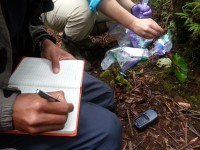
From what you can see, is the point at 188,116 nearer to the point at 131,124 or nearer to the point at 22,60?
the point at 131,124

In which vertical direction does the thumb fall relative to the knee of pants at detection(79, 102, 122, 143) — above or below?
above

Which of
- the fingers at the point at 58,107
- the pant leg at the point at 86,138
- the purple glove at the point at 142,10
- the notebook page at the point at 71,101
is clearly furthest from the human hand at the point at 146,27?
the fingers at the point at 58,107

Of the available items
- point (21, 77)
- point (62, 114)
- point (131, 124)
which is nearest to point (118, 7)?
point (131, 124)

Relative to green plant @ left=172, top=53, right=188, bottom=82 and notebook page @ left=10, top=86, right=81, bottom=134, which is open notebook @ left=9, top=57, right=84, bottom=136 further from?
green plant @ left=172, top=53, right=188, bottom=82

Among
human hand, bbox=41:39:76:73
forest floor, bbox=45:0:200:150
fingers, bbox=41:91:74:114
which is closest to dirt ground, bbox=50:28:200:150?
forest floor, bbox=45:0:200:150

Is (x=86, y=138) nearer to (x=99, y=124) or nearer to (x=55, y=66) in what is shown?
(x=99, y=124)

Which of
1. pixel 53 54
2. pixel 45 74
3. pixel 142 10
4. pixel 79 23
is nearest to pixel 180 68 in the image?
pixel 142 10

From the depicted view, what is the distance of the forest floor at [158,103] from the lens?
2.31 meters

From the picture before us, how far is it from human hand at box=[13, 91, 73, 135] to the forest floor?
972mm

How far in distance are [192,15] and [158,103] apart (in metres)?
0.77

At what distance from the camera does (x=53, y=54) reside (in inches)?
79.2

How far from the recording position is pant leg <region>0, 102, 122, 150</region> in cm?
169

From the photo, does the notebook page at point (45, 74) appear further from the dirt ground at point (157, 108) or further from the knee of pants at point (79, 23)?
the knee of pants at point (79, 23)

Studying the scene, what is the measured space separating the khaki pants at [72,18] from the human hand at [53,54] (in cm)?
84
